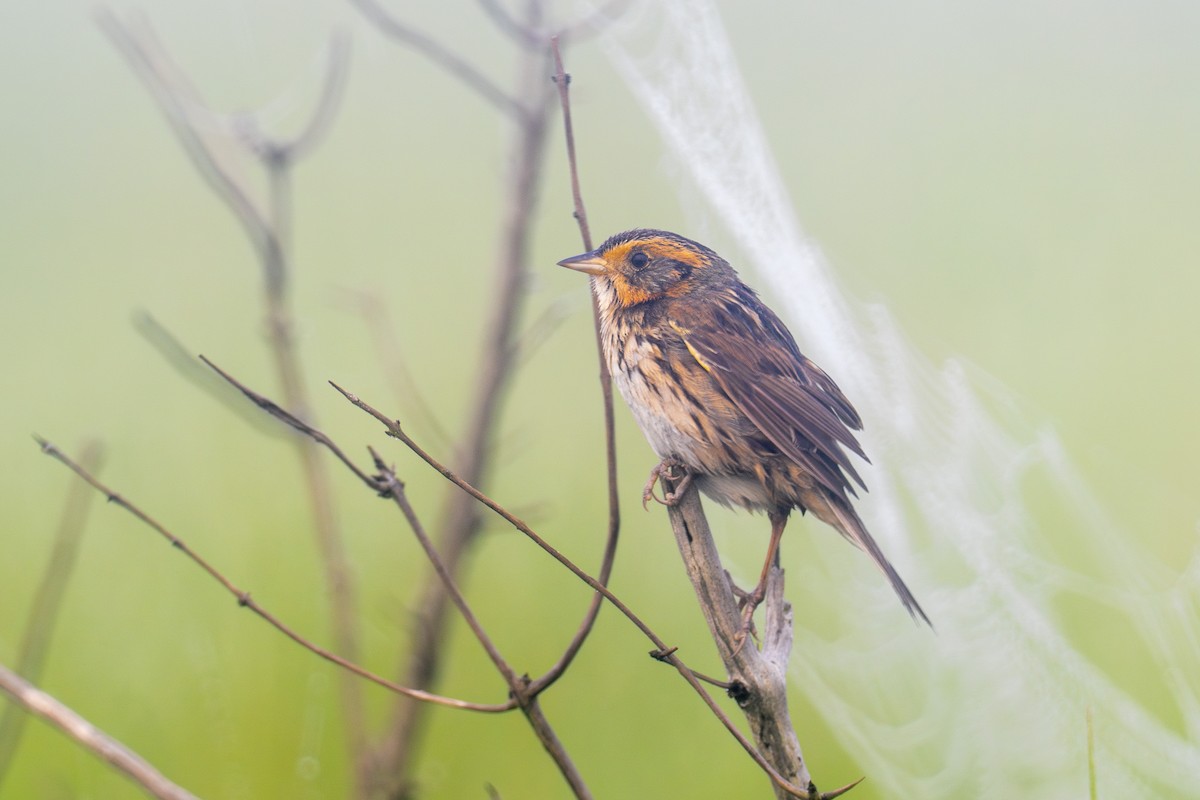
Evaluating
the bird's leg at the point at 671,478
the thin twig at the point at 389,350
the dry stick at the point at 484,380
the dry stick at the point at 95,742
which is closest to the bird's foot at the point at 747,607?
the bird's leg at the point at 671,478

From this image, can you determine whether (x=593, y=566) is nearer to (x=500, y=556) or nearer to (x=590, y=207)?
(x=500, y=556)

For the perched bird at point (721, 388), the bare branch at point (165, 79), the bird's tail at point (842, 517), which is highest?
the bare branch at point (165, 79)

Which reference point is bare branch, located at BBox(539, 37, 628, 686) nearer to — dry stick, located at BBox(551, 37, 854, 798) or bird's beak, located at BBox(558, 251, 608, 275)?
dry stick, located at BBox(551, 37, 854, 798)

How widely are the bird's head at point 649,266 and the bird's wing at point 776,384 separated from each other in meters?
0.06

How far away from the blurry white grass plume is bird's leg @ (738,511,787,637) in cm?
44

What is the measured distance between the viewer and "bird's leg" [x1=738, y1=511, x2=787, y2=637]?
3.39 feet

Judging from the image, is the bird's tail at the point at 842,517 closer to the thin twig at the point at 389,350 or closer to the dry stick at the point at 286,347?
the dry stick at the point at 286,347

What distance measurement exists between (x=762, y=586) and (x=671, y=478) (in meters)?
0.17

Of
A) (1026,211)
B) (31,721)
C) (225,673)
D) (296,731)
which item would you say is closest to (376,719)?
(296,731)

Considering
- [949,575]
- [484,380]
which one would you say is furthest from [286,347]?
[949,575]

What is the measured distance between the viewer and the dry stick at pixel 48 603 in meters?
1.30

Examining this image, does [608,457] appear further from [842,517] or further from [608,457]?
[842,517]

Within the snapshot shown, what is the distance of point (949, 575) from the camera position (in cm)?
162

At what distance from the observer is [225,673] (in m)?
1.71
